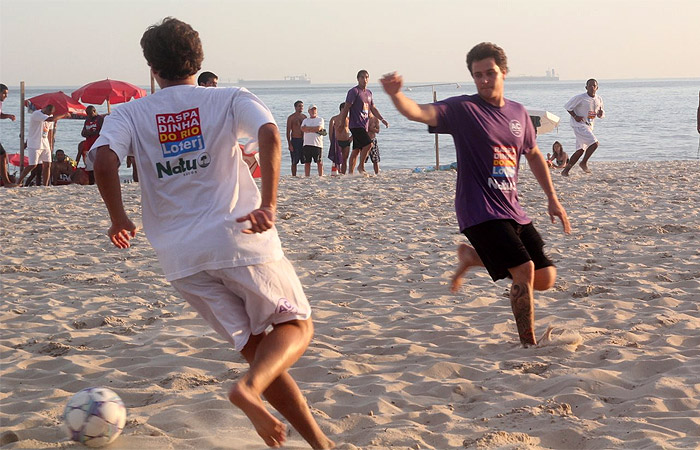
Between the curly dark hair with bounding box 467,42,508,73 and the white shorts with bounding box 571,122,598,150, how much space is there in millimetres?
10611

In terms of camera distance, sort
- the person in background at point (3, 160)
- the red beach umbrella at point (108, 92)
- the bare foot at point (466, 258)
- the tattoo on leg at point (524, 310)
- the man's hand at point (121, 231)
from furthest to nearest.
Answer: the red beach umbrella at point (108, 92)
the person in background at point (3, 160)
the bare foot at point (466, 258)
the tattoo on leg at point (524, 310)
the man's hand at point (121, 231)

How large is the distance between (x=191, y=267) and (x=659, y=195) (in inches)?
375

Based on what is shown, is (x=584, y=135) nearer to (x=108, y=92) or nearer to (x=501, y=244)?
(x=108, y=92)

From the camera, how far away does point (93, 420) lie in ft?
11.3

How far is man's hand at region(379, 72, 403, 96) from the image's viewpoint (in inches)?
153

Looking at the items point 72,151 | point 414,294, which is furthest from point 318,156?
point 72,151

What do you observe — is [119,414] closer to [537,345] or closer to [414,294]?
[537,345]

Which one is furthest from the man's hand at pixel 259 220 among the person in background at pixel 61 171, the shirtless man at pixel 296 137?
the shirtless man at pixel 296 137

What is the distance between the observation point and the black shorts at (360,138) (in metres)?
14.4

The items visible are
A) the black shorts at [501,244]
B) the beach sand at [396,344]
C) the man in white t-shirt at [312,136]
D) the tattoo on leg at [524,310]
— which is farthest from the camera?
the man in white t-shirt at [312,136]

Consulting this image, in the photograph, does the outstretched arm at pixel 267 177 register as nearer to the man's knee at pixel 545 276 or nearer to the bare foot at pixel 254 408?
the bare foot at pixel 254 408

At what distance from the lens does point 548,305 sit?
574cm

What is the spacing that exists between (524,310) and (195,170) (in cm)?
244

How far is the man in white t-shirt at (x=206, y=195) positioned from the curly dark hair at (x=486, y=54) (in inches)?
80.6
